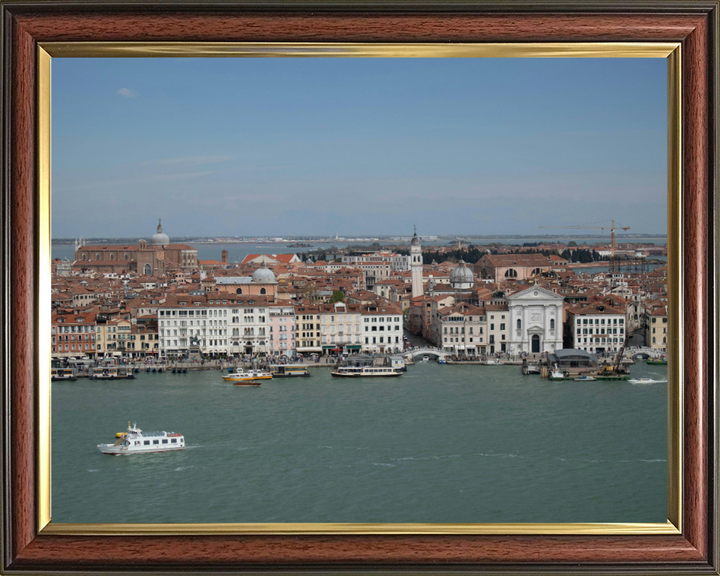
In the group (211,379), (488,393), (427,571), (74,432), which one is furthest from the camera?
(211,379)

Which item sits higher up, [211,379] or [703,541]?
[703,541]

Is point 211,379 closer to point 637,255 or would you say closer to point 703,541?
point 637,255

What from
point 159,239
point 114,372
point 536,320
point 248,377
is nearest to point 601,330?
point 536,320

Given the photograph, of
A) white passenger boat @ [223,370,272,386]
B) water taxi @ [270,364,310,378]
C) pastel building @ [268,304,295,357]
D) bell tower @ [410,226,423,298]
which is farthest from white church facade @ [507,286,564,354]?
pastel building @ [268,304,295,357]

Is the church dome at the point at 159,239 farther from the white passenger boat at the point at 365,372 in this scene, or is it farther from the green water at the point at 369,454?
the white passenger boat at the point at 365,372

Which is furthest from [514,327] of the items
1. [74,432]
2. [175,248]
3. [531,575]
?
[531,575]
